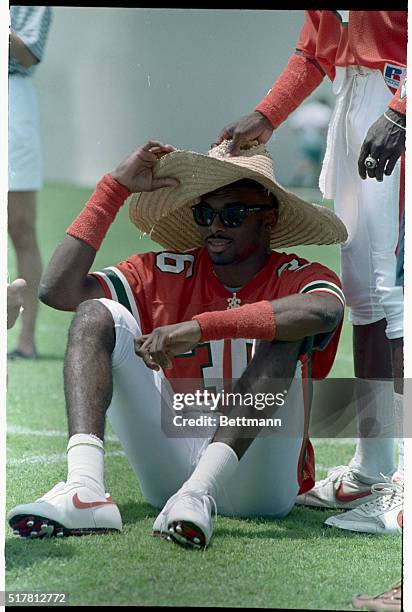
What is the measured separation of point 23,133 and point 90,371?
775mm

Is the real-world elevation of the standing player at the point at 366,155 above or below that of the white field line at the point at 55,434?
above

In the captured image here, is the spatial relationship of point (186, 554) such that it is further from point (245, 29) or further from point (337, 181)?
point (245, 29)

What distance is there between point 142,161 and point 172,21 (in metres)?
0.41

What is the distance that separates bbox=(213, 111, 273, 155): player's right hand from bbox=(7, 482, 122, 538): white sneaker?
107 centimetres

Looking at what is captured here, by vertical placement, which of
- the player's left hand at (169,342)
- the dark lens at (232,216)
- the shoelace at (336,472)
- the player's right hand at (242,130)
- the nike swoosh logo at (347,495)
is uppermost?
the player's right hand at (242,130)

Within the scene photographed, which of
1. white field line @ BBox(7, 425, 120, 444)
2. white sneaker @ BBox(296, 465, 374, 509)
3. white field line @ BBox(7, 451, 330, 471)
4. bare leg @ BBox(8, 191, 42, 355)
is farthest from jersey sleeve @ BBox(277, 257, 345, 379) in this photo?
white field line @ BBox(7, 425, 120, 444)

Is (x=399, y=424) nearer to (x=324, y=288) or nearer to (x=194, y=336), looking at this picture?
(x=324, y=288)

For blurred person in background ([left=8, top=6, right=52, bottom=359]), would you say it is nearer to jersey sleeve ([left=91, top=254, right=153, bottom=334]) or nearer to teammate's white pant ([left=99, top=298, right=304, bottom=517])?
jersey sleeve ([left=91, top=254, right=153, bottom=334])

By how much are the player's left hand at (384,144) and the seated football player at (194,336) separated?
0.21m

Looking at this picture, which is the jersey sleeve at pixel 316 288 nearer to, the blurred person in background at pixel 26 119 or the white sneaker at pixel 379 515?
the white sneaker at pixel 379 515

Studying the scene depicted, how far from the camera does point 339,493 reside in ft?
12.5

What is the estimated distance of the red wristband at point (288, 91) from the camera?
3.46 m

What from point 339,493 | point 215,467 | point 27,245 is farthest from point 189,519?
point 27,245

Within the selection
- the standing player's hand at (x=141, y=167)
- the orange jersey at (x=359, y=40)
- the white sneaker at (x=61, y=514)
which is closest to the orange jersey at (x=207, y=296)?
the standing player's hand at (x=141, y=167)
